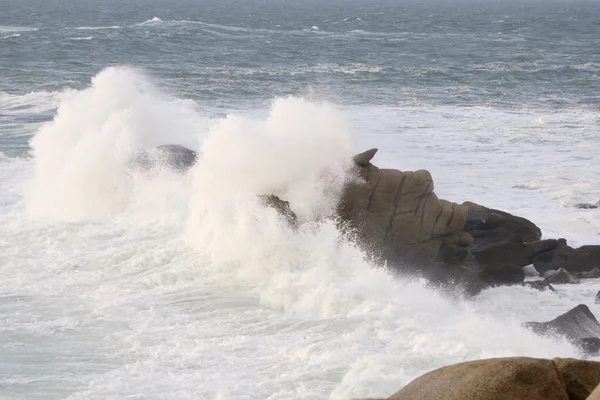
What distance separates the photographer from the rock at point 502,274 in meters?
12.9

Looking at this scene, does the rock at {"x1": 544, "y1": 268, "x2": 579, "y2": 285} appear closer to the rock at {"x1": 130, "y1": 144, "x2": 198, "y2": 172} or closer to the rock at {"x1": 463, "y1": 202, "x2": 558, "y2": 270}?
→ the rock at {"x1": 463, "y1": 202, "x2": 558, "y2": 270}

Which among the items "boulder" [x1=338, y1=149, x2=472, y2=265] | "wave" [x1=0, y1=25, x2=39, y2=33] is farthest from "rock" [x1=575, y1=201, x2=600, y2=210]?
"wave" [x1=0, y1=25, x2=39, y2=33]

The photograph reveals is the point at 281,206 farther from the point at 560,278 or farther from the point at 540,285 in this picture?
the point at 560,278

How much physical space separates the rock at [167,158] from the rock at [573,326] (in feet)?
28.4

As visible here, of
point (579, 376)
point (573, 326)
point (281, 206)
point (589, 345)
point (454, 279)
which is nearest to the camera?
point (579, 376)

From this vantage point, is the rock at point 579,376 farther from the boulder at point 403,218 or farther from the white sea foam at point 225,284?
the boulder at point 403,218

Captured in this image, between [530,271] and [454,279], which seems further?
[530,271]

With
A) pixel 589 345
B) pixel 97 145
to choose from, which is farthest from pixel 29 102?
pixel 589 345

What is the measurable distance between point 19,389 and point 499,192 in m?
11.6

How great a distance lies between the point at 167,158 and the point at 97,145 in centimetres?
167

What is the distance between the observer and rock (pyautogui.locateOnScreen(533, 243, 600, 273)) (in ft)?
44.4

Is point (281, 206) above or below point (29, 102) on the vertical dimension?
above

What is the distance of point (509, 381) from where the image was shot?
226 inches

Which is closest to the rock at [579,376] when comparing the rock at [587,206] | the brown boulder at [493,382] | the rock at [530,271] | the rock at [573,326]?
the brown boulder at [493,382]
